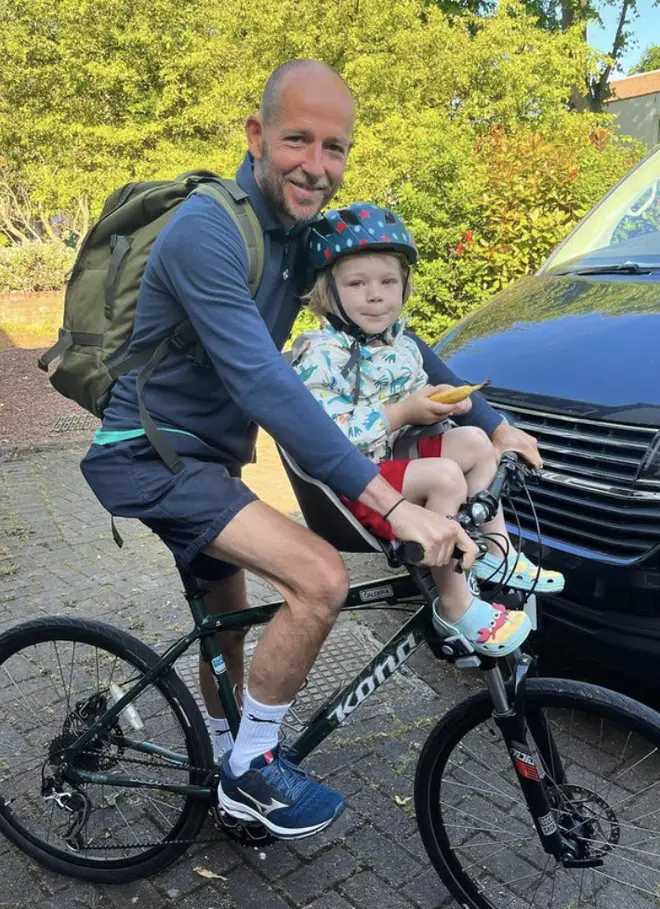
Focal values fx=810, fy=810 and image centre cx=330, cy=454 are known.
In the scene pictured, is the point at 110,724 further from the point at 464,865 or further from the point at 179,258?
the point at 179,258

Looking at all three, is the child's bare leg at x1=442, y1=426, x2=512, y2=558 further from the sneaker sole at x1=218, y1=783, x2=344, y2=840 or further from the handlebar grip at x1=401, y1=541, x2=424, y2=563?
the sneaker sole at x1=218, y1=783, x2=344, y2=840

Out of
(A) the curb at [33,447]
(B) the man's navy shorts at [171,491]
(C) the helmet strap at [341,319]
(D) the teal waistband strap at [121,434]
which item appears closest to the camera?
(B) the man's navy shorts at [171,491]

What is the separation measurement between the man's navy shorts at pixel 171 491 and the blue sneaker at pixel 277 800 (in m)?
0.59

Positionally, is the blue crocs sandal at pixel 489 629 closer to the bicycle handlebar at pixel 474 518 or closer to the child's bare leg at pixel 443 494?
the child's bare leg at pixel 443 494

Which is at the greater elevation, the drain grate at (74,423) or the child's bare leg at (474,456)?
the child's bare leg at (474,456)

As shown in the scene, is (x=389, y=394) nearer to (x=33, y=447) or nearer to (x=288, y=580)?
(x=288, y=580)

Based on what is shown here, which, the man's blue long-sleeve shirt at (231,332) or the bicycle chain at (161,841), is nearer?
the man's blue long-sleeve shirt at (231,332)

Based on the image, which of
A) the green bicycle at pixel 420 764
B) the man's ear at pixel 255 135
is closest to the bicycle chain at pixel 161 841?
the green bicycle at pixel 420 764

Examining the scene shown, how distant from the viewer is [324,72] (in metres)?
2.10

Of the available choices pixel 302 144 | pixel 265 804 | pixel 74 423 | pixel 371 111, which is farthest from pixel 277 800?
pixel 371 111

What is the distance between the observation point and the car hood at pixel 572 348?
9.61ft

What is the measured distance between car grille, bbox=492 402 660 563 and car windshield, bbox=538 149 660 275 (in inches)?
48.9

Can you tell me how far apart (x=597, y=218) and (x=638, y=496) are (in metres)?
2.38

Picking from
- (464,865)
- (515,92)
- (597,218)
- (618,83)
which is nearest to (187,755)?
(464,865)
